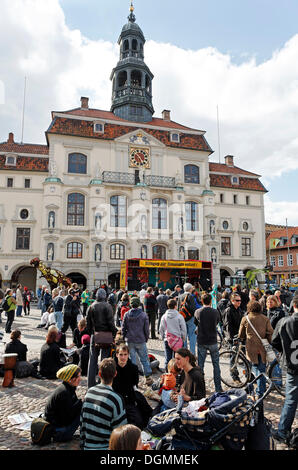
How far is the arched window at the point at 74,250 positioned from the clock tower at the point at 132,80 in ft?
50.5

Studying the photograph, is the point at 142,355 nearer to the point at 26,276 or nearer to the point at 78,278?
the point at 78,278

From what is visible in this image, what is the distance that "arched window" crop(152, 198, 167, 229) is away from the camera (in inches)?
1250

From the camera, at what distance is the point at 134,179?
1252 inches

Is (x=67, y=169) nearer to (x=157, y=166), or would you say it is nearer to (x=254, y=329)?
(x=157, y=166)

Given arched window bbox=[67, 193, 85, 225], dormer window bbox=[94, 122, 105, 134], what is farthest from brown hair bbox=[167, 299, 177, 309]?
dormer window bbox=[94, 122, 105, 134]

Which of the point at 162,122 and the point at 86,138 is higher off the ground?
the point at 162,122

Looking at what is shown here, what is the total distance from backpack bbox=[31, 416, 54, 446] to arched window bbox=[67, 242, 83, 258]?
26121mm

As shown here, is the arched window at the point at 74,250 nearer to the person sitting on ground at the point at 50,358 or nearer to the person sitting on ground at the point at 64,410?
the person sitting on ground at the point at 50,358

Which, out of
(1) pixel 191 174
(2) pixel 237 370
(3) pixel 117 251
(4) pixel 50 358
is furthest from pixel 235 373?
(1) pixel 191 174

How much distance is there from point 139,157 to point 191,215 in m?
8.02

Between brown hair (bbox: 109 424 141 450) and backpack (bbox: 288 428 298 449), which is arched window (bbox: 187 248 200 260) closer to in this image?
backpack (bbox: 288 428 298 449)

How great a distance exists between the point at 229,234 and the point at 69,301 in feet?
89.4
